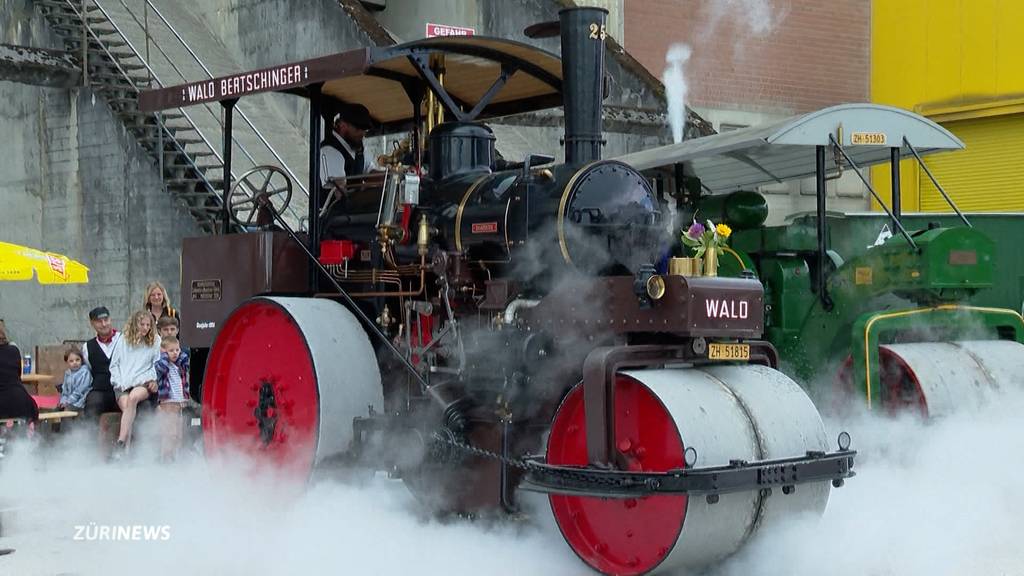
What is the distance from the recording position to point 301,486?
5941 mm

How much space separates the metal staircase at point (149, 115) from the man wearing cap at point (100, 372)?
3.47 meters

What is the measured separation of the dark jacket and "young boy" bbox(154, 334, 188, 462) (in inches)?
40.5

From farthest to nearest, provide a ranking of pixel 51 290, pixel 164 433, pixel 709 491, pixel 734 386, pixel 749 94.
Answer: pixel 749 94, pixel 51 290, pixel 164 433, pixel 734 386, pixel 709 491

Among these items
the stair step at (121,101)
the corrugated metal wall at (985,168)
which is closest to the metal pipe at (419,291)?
the stair step at (121,101)

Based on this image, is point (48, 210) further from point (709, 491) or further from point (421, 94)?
point (709, 491)

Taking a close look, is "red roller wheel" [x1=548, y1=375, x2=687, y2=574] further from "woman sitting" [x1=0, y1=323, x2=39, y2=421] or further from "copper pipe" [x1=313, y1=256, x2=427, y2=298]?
"woman sitting" [x1=0, y1=323, x2=39, y2=421]

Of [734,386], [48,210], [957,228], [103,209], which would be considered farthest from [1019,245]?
[48,210]

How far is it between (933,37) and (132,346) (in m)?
13.9

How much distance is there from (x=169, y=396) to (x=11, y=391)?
1.21 m

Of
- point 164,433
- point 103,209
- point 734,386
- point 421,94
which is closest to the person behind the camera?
point 734,386

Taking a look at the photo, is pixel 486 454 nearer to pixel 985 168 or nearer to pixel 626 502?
pixel 626 502

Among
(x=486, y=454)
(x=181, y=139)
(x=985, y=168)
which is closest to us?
(x=486, y=454)

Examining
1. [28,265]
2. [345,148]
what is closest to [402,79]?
[345,148]

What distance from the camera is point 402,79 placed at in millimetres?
6836
